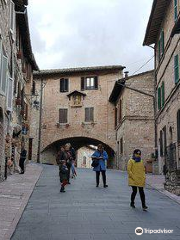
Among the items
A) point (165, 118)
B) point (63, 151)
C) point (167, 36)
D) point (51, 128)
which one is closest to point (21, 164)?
point (63, 151)

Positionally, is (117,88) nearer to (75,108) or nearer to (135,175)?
(75,108)

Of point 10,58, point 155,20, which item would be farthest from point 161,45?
point 10,58

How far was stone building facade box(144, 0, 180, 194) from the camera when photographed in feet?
45.2

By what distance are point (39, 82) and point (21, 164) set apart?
19555 mm

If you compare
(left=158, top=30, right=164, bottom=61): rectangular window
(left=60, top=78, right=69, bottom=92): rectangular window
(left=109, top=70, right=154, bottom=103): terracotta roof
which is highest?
(left=60, top=78, right=69, bottom=92): rectangular window

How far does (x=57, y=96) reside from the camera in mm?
36406

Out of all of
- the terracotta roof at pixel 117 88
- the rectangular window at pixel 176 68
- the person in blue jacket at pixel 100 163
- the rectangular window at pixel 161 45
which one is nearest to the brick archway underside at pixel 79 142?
the terracotta roof at pixel 117 88

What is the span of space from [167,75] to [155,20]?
3.55m

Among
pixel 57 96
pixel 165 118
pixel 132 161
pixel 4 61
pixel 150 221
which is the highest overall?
pixel 57 96

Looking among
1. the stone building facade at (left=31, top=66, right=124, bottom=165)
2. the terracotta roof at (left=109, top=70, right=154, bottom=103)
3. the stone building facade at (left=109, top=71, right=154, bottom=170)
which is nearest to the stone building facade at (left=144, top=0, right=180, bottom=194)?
the stone building facade at (left=109, top=71, right=154, bottom=170)

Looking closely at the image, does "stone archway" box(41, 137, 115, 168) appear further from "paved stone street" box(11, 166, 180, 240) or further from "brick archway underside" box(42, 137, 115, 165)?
"paved stone street" box(11, 166, 180, 240)

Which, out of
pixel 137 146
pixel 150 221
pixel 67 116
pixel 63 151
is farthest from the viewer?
pixel 67 116

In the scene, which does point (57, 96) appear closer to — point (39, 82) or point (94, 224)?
point (39, 82)

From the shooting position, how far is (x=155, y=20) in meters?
20.0
